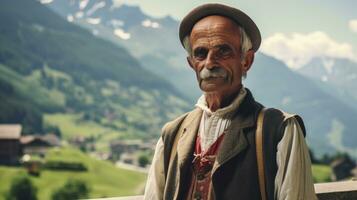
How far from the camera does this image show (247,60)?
197 cm

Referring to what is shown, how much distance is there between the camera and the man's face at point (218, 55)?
6.17 feet

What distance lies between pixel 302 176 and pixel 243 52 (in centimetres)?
59

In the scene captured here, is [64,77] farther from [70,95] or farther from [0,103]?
[0,103]

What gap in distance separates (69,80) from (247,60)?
6043 inches

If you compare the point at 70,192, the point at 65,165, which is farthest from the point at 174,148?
the point at 65,165

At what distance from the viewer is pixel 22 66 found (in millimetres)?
135125

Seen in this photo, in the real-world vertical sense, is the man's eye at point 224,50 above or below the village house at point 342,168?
above

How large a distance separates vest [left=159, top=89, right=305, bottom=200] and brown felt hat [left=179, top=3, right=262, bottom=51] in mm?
265

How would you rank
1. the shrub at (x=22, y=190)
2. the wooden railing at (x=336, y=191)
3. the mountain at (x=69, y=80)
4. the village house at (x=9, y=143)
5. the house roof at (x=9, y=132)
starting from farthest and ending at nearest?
the mountain at (x=69, y=80) → the village house at (x=9, y=143) → the house roof at (x=9, y=132) → the shrub at (x=22, y=190) → the wooden railing at (x=336, y=191)

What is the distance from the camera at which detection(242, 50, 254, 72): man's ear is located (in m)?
1.96

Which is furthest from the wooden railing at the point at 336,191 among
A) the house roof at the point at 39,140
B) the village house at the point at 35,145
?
the house roof at the point at 39,140

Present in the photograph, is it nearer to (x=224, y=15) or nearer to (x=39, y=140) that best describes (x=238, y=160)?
(x=224, y=15)

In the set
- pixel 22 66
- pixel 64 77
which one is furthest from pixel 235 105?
pixel 64 77

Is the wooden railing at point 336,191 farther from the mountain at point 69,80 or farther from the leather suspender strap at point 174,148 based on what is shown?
the mountain at point 69,80
